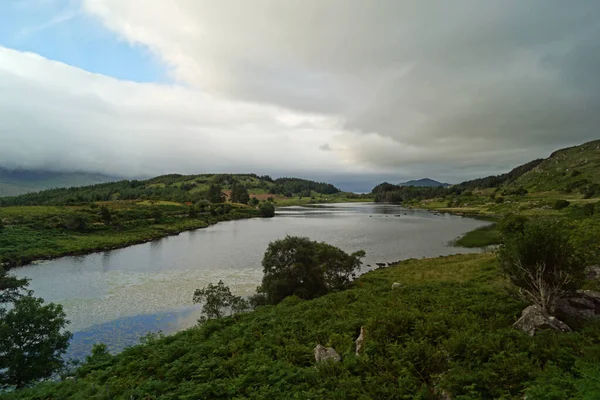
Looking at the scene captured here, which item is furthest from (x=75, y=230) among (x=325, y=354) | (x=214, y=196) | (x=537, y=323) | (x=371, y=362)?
(x=214, y=196)

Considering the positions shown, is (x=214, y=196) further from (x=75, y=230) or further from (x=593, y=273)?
(x=593, y=273)

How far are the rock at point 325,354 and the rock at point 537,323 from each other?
321 inches

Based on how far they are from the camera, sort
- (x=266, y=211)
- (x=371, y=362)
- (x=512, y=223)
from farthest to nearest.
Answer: (x=266, y=211) < (x=512, y=223) < (x=371, y=362)

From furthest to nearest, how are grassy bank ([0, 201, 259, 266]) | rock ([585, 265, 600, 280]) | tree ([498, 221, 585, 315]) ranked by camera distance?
grassy bank ([0, 201, 259, 266]), rock ([585, 265, 600, 280]), tree ([498, 221, 585, 315])

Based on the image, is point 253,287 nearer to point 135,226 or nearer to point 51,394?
point 51,394

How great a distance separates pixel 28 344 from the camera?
18.9 metres

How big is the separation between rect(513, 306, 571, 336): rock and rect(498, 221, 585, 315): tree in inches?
88.5

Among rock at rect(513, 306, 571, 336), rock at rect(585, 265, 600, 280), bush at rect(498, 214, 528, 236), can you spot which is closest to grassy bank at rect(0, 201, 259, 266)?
rock at rect(513, 306, 571, 336)

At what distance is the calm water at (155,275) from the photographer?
3130 cm

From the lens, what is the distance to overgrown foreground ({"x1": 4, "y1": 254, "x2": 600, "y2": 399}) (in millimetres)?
9109

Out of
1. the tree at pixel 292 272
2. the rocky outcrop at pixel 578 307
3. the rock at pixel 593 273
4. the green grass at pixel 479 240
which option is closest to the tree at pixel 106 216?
the tree at pixel 292 272

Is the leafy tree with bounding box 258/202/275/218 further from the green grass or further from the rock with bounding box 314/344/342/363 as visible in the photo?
the rock with bounding box 314/344/342/363

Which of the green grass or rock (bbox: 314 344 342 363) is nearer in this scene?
rock (bbox: 314 344 342 363)

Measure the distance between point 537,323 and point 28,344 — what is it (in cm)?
2887
